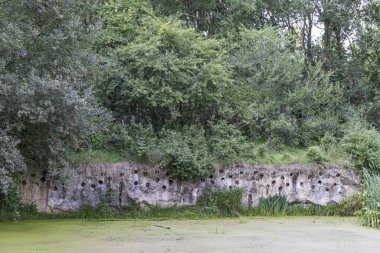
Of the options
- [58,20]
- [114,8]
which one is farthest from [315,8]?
[58,20]

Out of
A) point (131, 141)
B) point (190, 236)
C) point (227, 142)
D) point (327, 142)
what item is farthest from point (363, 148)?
point (190, 236)

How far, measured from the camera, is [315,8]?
59.0ft

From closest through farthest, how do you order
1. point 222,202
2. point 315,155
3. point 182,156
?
point 182,156 → point 222,202 → point 315,155

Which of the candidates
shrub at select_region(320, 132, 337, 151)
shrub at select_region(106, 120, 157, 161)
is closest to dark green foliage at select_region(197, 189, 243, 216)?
shrub at select_region(106, 120, 157, 161)

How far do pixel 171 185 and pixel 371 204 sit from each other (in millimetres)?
4352

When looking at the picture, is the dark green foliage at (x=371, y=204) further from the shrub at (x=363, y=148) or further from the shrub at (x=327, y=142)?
the shrub at (x=327, y=142)

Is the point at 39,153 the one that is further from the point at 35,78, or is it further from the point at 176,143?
the point at 176,143

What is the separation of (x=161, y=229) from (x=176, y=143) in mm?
2808

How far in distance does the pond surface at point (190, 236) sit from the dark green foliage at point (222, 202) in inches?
27.8

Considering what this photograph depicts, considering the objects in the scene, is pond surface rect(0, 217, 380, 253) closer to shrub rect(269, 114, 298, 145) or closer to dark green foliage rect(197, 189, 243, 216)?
dark green foliage rect(197, 189, 243, 216)

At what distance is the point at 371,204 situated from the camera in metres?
10.2

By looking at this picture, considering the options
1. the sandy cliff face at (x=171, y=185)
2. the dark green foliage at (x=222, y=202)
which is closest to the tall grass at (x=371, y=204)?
the sandy cliff face at (x=171, y=185)

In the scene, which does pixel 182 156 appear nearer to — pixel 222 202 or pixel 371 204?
pixel 222 202

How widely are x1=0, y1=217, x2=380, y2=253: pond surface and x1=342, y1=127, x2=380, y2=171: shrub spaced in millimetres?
2006
